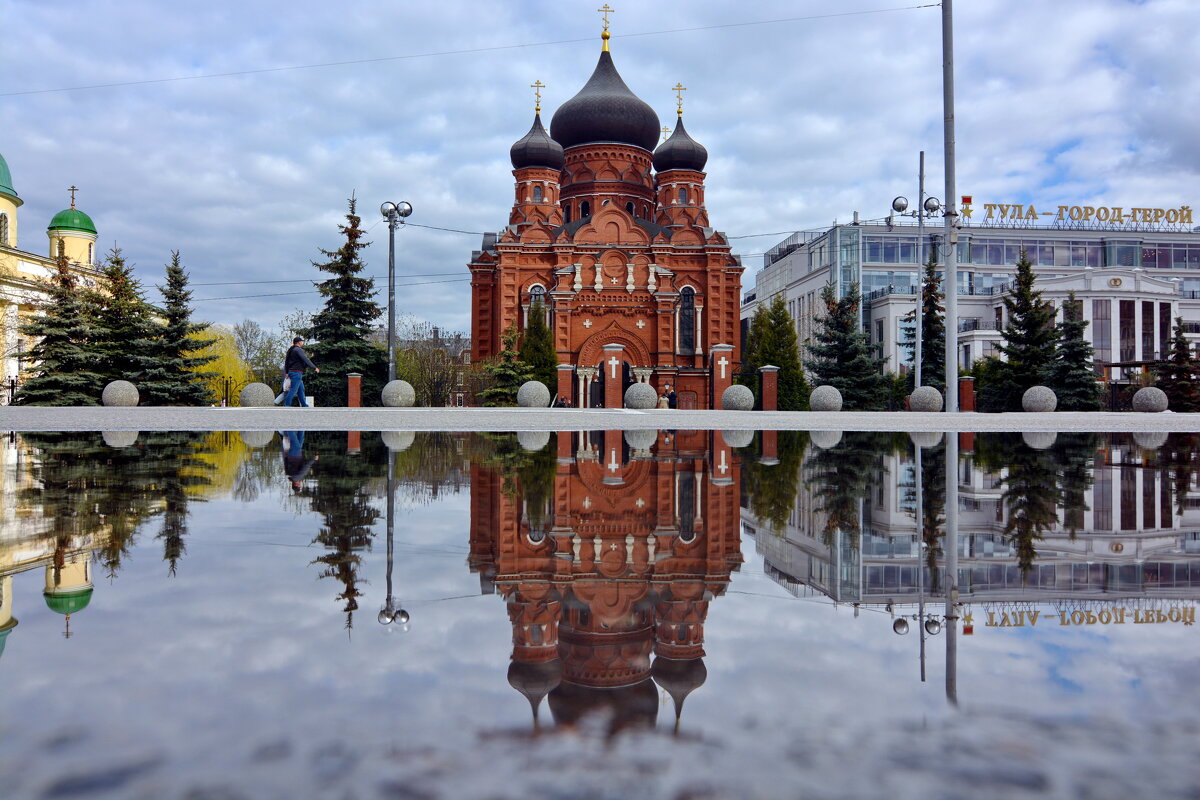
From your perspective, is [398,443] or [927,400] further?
[927,400]

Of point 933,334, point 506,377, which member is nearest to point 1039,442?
point 506,377

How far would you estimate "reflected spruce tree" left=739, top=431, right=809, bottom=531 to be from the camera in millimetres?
5496

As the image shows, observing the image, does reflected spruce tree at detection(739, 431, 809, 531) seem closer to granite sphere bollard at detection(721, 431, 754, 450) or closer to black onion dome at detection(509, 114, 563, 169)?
granite sphere bollard at detection(721, 431, 754, 450)

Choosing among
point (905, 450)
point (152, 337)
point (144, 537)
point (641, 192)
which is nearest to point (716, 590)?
point (144, 537)

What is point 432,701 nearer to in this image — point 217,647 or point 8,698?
point 217,647

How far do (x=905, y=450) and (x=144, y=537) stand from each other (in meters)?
9.48

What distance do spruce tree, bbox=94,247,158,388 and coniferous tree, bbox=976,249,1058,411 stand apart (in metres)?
34.6

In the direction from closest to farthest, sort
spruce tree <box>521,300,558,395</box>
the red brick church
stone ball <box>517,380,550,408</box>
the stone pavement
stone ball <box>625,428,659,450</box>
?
stone ball <box>625,428,659,450</box>, the stone pavement, stone ball <box>517,380,550,408</box>, spruce tree <box>521,300,558,395</box>, the red brick church

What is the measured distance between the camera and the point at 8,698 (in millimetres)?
2049

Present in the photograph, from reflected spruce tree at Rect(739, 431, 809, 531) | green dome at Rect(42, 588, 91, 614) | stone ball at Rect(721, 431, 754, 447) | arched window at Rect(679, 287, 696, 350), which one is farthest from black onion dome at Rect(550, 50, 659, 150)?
green dome at Rect(42, 588, 91, 614)

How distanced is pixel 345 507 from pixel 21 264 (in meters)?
56.9

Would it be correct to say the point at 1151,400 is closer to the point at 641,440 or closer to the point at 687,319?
the point at 687,319

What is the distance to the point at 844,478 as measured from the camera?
25.1 ft

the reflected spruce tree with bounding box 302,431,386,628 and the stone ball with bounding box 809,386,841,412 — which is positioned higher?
the stone ball with bounding box 809,386,841,412
